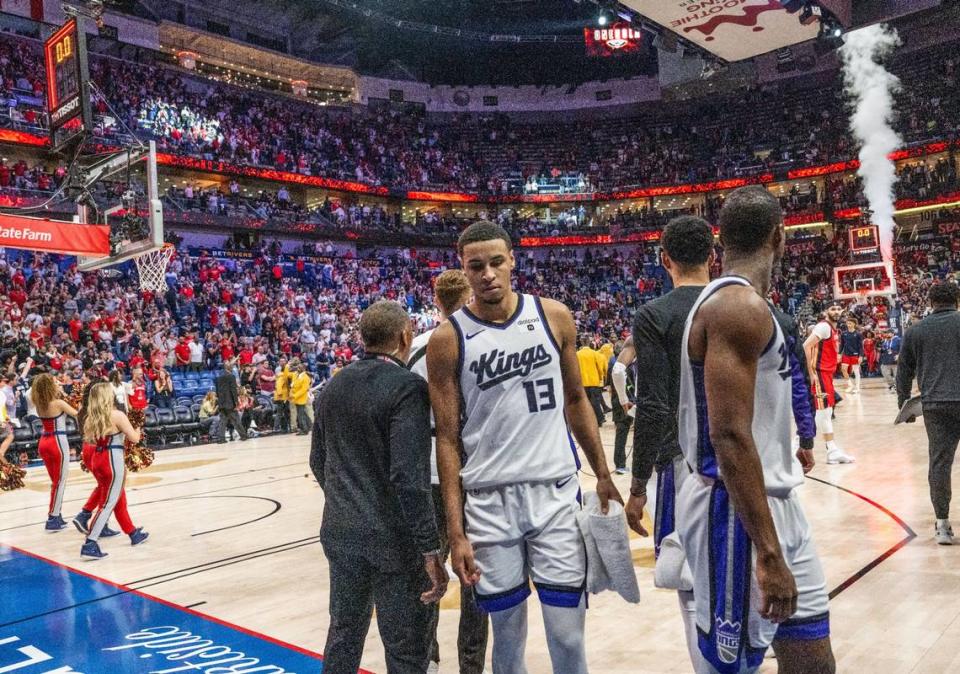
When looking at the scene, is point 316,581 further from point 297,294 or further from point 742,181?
point 742,181

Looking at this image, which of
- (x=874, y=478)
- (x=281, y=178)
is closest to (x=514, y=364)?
(x=874, y=478)

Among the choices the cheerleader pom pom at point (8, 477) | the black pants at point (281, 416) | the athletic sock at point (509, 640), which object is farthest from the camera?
the black pants at point (281, 416)

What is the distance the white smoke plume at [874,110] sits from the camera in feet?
104

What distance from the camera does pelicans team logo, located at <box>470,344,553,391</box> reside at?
2533 millimetres

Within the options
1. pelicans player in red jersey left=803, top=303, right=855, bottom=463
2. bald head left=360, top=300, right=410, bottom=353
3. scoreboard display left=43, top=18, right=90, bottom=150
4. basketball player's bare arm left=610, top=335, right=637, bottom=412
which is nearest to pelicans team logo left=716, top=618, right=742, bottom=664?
bald head left=360, top=300, right=410, bottom=353

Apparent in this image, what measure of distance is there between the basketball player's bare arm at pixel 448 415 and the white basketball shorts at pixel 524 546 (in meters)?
0.06

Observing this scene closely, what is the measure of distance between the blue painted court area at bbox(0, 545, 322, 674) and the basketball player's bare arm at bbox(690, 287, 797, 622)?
2524 mm

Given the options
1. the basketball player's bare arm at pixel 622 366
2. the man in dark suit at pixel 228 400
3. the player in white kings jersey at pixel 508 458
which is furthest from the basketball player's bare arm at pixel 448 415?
the man in dark suit at pixel 228 400

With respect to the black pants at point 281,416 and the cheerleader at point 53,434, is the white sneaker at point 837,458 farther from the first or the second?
the black pants at point 281,416

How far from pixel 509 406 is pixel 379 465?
48 centimetres

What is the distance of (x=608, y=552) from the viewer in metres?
2.40

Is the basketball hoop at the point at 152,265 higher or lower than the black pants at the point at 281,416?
higher

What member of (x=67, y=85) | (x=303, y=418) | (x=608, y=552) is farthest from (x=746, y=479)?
(x=303, y=418)

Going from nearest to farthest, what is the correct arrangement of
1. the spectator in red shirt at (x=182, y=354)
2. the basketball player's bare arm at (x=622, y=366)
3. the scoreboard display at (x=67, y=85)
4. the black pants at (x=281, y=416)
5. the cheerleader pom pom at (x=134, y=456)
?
1. the basketball player's bare arm at (x=622, y=366)
2. the cheerleader pom pom at (x=134, y=456)
3. the scoreboard display at (x=67, y=85)
4. the spectator in red shirt at (x=182, y=354)
5. the black pants at (x=281, y=416)
